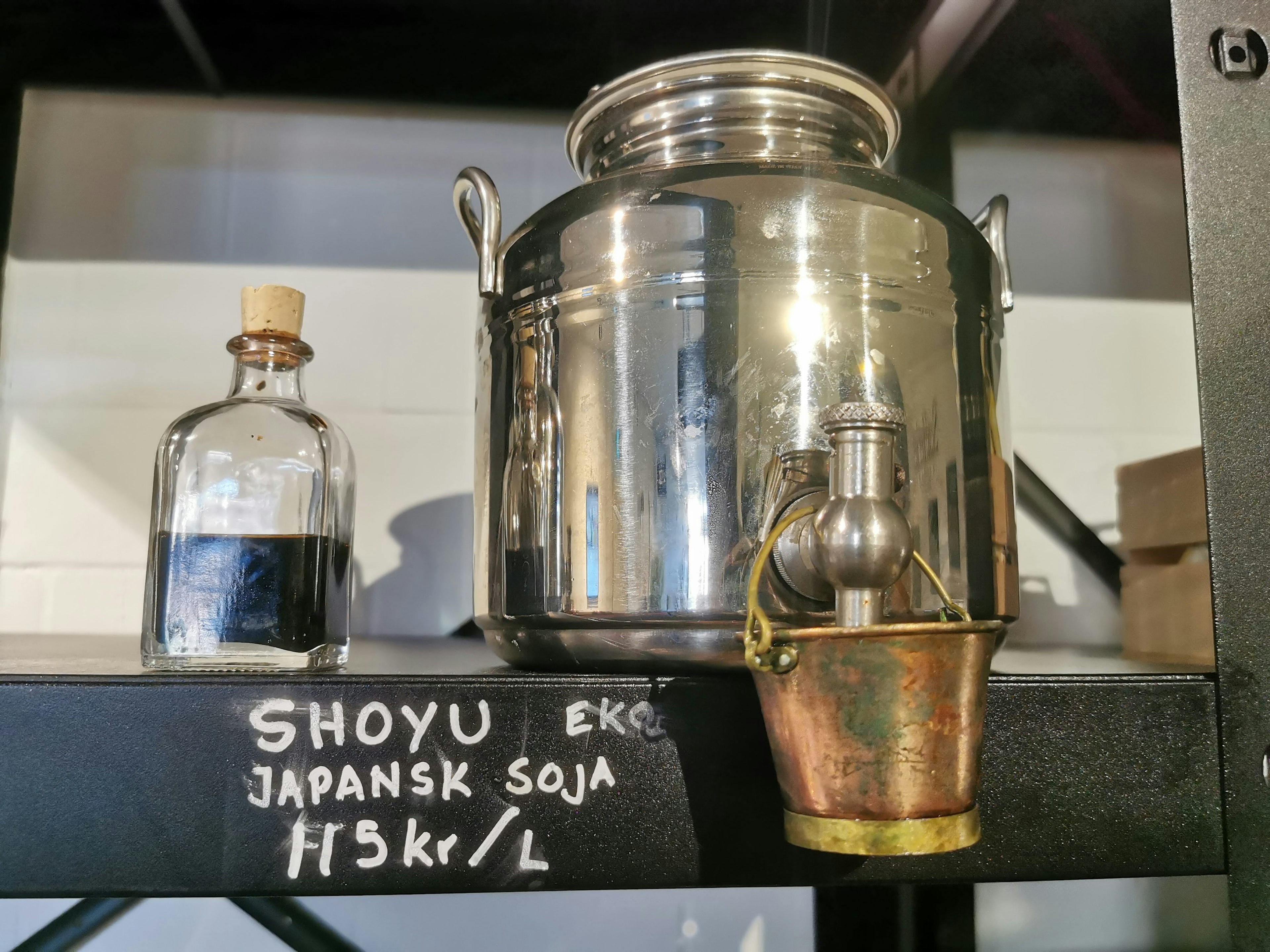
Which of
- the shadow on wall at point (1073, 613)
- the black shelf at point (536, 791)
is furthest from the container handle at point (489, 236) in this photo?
the shadow on wall at point (1073, 613)

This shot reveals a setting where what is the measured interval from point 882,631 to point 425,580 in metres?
0.68

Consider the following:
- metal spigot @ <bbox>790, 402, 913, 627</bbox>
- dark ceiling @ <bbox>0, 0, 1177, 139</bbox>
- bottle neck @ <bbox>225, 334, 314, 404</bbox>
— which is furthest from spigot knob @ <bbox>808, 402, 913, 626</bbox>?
dark ceiling @ <bbox>0, 0, 1177, 139</bbox>

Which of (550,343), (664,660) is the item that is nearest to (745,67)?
(550,343)

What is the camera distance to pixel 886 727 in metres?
0.37

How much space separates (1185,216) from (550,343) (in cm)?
35

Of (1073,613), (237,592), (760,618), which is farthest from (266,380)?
(1073,613)

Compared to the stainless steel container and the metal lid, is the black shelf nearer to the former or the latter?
the stainless steel container

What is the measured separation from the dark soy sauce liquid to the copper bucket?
1.01ft

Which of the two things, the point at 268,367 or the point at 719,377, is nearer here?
the point at 719,377

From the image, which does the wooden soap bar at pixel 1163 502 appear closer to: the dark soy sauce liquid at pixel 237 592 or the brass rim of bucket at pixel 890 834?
the brass rim of bucket at pixel 890 834

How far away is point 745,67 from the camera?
0.55 meters

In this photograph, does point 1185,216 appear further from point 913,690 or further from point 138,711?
point 138,711

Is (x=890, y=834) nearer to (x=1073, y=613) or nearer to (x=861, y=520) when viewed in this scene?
(x=861, y=520)

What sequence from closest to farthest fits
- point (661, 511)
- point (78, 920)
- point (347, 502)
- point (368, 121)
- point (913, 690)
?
1. point (913, 690)
2. point (661, 511)
3. point (347, 502)
4. point (78, 920)
5. point (368, 121)
